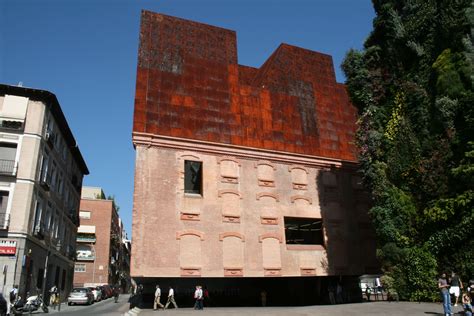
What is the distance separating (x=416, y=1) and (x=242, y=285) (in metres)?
23.1

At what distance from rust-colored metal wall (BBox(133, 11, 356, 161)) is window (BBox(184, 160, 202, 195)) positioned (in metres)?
1.89

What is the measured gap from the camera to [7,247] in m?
26.8

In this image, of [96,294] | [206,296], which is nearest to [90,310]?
[206,296]

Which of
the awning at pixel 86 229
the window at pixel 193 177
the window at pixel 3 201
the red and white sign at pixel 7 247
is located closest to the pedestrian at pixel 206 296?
the window at pixel 193 177

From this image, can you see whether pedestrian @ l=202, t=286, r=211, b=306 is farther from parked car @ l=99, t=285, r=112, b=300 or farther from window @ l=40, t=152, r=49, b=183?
parked car @ l=99, t=285, r=112, b=300

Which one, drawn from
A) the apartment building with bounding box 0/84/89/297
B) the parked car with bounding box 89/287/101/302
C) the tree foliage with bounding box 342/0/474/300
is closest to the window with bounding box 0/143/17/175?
the apartment building with bounding box 0/84/89/297

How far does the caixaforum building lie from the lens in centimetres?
2473

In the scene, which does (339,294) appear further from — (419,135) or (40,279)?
(40,279)

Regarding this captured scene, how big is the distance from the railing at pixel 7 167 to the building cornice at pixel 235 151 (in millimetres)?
10364

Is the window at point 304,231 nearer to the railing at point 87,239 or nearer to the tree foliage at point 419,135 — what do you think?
the tree foliage at point 419,135

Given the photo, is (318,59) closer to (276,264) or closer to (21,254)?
(276,264)

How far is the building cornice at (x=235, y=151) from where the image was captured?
25.6 m

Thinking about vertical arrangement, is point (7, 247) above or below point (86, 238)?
below

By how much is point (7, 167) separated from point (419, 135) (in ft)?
93.2
